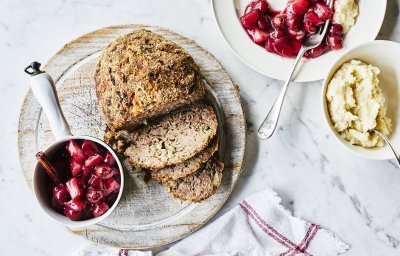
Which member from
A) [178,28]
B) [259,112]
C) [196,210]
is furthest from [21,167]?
[259,112]

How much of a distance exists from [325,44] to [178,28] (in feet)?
2.96

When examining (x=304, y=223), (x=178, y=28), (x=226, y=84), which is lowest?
(x=304, y=223)

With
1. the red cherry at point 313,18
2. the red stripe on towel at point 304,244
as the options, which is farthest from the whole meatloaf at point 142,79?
the red stripe on towel at point 304,244

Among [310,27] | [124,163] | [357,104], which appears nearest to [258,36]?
[310,27]

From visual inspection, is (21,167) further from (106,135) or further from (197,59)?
(197,59)

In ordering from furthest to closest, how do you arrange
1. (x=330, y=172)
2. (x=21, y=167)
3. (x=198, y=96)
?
(x=330, y=172)
(x=21, y=167)
(x=198, y=96)

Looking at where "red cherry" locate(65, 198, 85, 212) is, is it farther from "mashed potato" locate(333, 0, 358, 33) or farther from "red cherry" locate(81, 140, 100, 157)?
"mashed potato" locate(333, 0, 358, 33)

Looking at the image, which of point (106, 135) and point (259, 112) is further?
point (259, 112)

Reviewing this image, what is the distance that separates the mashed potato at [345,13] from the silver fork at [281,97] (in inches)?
1.9

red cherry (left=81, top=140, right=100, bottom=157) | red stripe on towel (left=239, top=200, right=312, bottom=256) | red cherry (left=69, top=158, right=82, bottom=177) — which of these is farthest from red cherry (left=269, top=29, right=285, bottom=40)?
red cherry (left=69, top=158, right=82, bottom=177)

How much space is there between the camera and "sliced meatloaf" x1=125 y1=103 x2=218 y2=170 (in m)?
2.87

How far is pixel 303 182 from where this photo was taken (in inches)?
126

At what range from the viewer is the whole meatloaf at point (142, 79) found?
267 centimetres

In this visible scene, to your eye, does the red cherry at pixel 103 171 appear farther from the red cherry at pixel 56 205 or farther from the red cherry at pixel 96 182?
the red cherry at pixel 56 205
